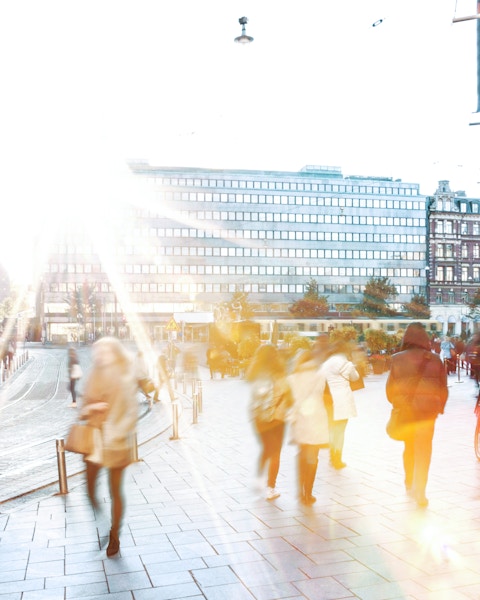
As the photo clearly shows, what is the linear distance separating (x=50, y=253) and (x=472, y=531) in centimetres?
9808

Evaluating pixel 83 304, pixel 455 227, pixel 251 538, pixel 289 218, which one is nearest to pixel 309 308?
pixel 289 218

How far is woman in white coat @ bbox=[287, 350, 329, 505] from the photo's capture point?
7797 millimetres

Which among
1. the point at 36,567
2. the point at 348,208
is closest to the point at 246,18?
the point at 36,567

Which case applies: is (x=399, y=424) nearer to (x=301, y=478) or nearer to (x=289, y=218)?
(x=301, y=478)

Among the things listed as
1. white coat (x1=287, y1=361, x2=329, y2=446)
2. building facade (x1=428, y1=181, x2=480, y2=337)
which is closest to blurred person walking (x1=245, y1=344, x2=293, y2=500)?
white coat (x1=287, y1=361, x2=329, y2=446)

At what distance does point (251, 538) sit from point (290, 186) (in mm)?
98883

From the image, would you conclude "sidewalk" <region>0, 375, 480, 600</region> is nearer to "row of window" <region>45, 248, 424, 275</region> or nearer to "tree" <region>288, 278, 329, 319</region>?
"tree" <region>288, 278, 329, 319</region>

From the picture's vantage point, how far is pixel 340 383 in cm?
1015

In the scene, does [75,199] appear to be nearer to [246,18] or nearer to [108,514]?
[246,18]

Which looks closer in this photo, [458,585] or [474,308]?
[458,585]

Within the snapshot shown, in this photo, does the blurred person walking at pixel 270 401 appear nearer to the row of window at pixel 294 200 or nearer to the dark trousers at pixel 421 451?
the dark trousers at pixel 421 451

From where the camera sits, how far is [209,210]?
3967 inches

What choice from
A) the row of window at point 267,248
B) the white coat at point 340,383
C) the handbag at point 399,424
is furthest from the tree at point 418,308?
the handbag at point 399,424

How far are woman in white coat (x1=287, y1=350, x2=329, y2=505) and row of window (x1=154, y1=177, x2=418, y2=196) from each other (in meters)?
93.6
